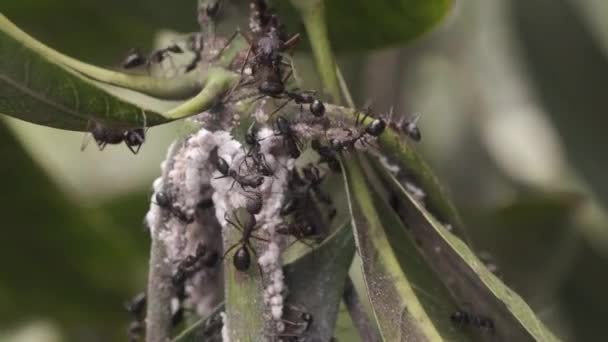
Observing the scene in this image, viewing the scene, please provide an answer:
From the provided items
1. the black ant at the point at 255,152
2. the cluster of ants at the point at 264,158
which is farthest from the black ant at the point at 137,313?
the black ant at the point at 255,152

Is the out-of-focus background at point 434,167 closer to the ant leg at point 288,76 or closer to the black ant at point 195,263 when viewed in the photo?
the ant leg at point 288,76

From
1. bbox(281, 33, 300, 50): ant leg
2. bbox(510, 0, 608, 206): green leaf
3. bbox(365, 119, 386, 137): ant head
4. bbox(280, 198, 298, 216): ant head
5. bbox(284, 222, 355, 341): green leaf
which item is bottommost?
bbox(284, 222, 355, 341): green leaf

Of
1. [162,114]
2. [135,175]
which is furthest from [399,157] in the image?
[135,175]

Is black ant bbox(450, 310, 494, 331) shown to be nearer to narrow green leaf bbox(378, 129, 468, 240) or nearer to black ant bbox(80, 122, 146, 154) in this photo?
narrow green leaf bbox(378, 129, 468, 240)

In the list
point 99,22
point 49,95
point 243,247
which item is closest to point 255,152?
point 243,247

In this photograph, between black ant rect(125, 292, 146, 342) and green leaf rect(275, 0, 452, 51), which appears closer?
green leaf rect(275, 0, 452, 51)

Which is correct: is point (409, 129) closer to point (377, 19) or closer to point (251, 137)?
point (377, 19)

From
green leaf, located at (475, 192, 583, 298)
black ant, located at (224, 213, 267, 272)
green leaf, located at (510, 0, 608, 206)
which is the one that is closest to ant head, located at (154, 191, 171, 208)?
black ant, located at (224, 213, 267, 272)
